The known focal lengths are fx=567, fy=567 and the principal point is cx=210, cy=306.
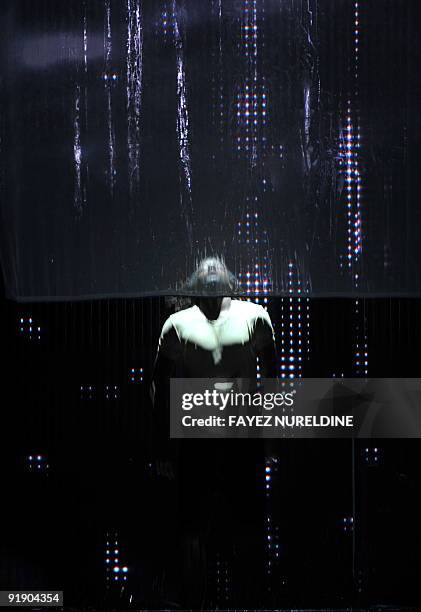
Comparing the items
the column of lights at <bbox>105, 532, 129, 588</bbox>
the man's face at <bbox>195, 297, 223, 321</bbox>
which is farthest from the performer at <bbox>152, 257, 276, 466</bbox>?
the column of lights at <bbox>105, 532, 129, 588</bbox>

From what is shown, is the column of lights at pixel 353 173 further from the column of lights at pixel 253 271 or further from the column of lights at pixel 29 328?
the column of lights at pixel 29 328

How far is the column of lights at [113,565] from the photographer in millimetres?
2352

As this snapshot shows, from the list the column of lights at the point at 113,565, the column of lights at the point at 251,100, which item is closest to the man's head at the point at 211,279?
the column of lights at the point at 251,100

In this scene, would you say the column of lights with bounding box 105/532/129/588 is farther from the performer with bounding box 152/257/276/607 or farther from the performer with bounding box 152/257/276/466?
the performer with bounding box 152/257/276/466

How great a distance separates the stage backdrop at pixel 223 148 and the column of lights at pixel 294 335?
11cm

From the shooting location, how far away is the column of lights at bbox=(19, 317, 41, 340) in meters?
2.36

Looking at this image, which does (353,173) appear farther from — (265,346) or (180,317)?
(180,317)

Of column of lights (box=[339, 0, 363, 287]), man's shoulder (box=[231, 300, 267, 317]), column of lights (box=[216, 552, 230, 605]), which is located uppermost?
column of lights (box=[339, 0, 363, 287])

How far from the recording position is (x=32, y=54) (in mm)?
2309

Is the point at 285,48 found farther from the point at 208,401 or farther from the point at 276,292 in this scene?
the point at 208,401

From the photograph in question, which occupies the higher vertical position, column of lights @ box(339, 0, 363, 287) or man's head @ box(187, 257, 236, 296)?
column of lights @ box(339, 0, 363, 287)

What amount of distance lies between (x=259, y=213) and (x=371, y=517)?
134cm

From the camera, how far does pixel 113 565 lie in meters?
2.36

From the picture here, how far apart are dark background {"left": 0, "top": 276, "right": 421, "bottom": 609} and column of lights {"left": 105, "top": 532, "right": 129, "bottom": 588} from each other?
2 cm
